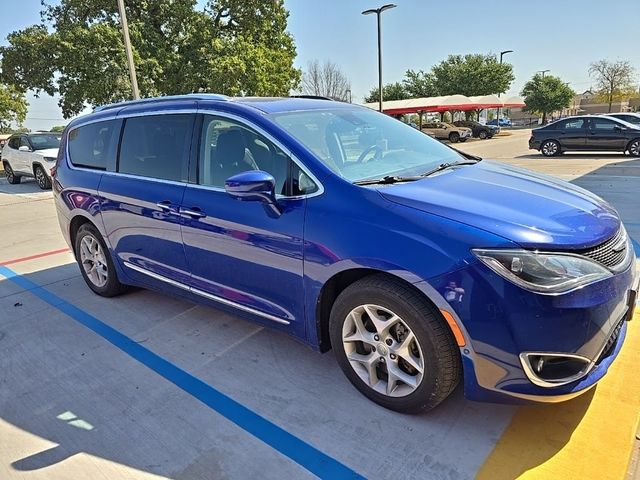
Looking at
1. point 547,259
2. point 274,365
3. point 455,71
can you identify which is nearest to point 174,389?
point 274,365

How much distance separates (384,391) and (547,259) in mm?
1126

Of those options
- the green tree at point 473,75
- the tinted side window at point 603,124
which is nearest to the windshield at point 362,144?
the tinted side window at point 603,124

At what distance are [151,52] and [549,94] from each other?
4845 cm

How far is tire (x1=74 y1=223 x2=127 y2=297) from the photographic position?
432cm

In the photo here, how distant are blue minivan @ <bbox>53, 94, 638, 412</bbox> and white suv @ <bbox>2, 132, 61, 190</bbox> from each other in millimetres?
11026

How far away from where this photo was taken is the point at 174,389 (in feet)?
9.78

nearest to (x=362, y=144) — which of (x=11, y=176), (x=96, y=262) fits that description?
(x=96, y=262)

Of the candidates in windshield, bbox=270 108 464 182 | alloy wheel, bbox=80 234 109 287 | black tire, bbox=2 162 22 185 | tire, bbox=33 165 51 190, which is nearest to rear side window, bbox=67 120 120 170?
alloy wheel, bbox=80 234 109 287

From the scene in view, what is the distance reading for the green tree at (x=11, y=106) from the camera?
29.0 metres

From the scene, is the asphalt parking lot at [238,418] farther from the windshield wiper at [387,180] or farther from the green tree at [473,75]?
the green tree at [473,75]

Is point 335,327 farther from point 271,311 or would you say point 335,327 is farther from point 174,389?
point 174,389

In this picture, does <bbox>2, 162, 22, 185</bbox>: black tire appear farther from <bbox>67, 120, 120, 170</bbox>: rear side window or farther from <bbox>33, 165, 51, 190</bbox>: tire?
<bbox>67, 120, 120, 170</bbox>: rear side window

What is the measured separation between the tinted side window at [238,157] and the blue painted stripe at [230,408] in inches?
51.1

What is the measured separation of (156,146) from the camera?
3.66 metres
